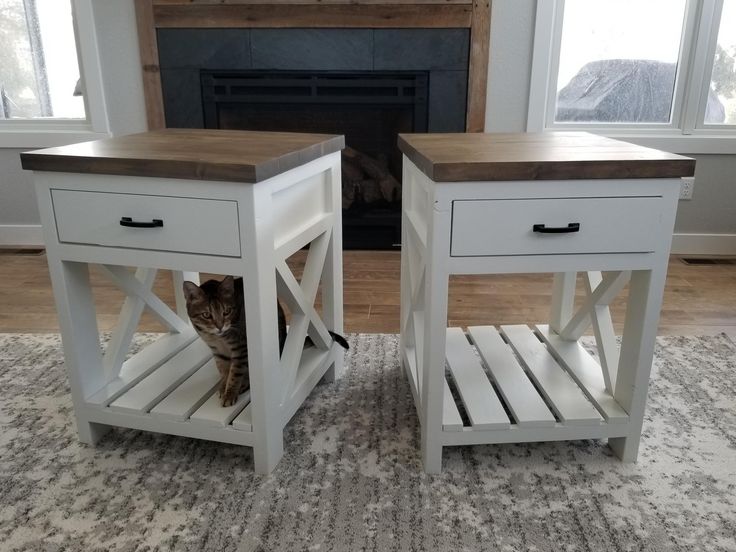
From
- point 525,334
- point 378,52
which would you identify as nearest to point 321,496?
point 525,334

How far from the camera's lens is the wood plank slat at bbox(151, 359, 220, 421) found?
50.1 inches

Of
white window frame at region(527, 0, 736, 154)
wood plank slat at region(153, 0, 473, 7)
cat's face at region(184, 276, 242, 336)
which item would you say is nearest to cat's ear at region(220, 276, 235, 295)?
cat's face at region(184, 276, 242, 336)

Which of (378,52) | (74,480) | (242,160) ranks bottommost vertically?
(74,480)

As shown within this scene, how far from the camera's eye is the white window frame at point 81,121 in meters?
2.62

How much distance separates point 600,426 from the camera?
126cm

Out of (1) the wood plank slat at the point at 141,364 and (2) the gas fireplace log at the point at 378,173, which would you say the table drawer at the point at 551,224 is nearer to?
(1) the wood plank slat at the point at 141,364

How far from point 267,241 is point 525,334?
872mm

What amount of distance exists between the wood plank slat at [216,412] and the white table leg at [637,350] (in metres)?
0.83

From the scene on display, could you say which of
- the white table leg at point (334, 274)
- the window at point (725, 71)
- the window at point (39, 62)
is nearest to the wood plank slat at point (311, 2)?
the window at point (39, 62)

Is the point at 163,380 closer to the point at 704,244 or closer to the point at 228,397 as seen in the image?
the point at 228,397

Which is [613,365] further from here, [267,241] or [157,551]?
[157,551]

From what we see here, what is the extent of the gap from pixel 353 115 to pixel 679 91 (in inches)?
58.8

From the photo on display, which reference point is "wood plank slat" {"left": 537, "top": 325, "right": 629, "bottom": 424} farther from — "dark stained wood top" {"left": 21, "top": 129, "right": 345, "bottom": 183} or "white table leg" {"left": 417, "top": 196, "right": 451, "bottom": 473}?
"dark stained wood top" {"left": 21, "top": 129, "right": 345, "bottom": 183}

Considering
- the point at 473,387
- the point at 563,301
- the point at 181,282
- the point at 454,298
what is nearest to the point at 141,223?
the point at 181,282
